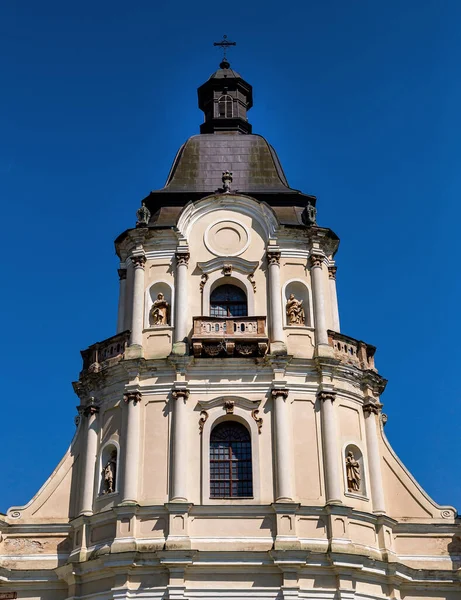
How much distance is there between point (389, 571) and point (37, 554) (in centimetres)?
1252

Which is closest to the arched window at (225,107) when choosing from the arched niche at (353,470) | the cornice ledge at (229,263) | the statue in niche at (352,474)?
the cornice ledge at (229,263)

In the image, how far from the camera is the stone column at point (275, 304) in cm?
3209

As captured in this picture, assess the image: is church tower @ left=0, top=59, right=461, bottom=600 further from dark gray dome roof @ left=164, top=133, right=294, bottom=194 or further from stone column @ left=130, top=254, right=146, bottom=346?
dark gray dome roof @ left=164, top=133, right=294, bottom=194

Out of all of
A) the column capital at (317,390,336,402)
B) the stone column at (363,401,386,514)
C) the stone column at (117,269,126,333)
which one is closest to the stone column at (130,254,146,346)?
the stone column at (117,269,126,333)

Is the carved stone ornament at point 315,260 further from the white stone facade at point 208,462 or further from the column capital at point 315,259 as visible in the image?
the white stone facade at point 208,462

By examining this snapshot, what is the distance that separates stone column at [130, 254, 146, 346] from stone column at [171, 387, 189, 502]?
116 inches

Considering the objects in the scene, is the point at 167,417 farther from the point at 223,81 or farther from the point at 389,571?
the point at 223,81

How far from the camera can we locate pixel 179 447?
3014 centimetres

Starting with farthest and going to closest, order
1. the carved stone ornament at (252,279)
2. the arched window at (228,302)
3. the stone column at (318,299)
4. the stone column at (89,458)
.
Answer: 1. the arched window at (228,302)
2. the carved stone ornament at (252,279)
3. the stone column at (318,299)
4. the stone column at (89,458)

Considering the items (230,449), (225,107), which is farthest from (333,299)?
(225,107)

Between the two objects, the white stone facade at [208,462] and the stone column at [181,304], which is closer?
the white stone facade at [208,462]

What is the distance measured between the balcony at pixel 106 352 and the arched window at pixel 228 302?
3557 millimetres

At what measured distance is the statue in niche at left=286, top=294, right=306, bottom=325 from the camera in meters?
33.3

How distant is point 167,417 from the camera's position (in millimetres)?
31016
